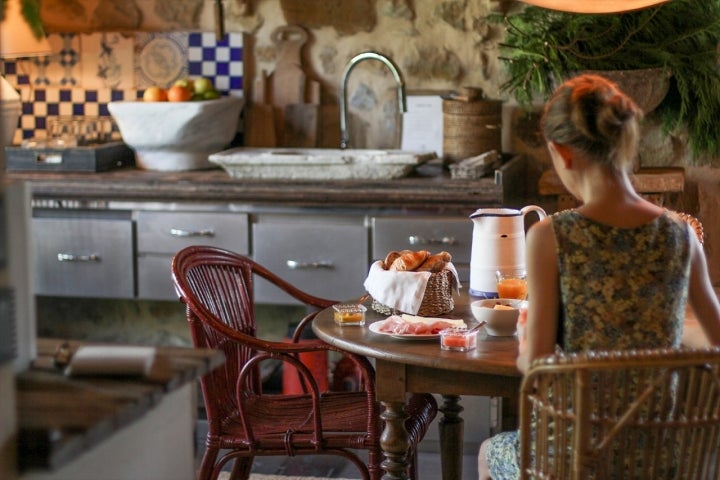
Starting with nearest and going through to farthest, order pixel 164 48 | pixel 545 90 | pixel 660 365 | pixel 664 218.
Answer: pixel 660 365, pixel 664 218, pixel 545 90, pixel 164 48

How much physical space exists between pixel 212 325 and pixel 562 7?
1.28 metres

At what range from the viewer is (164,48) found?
17.0 feet

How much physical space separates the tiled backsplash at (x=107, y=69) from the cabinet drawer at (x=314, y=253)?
950mm

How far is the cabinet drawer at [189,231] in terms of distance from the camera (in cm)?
452

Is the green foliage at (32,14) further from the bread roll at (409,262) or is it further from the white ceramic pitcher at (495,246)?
the white ceramic pitcher at (495,246)

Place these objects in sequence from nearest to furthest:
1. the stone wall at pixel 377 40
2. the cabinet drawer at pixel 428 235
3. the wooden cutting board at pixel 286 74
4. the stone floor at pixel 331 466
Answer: the stone floor at pixel 331 466
the cabinet drawer at pixel 428 235
the stone wall at pixel 377 40
the wooden cutting board at pixel 286 74

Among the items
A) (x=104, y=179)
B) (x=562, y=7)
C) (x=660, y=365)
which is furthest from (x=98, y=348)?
(x=104, y=179)

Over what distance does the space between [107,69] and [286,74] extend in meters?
0.84

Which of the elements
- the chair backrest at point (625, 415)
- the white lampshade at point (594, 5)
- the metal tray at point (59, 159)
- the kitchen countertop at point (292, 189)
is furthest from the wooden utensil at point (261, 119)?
the chair backrest at point (625, 415)

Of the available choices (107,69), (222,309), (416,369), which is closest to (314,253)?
(222,309)

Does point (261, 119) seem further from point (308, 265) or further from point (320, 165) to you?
point (308, 265)

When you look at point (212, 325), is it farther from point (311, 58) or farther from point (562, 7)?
point (311, 58)

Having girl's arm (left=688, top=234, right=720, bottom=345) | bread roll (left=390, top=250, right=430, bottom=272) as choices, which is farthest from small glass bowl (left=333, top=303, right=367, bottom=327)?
girl's arm (left=688, top=234, right=720, bottom=345)

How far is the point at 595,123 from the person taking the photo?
2322 mm
